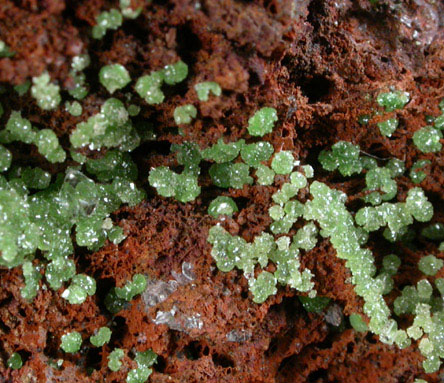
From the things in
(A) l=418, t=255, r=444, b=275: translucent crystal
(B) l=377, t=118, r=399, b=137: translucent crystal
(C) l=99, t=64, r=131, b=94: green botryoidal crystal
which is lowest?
(A) l=418, t=255, r=444, b=275: translucent crystal

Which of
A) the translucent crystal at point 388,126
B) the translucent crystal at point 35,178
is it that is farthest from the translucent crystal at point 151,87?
the translucent crystal at point 388,126

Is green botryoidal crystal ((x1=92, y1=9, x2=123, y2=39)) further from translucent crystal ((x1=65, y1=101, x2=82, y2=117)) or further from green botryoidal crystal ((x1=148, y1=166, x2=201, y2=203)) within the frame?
green botryoidal crystal ((x1=148, y1=166, x2=201, y2=203))

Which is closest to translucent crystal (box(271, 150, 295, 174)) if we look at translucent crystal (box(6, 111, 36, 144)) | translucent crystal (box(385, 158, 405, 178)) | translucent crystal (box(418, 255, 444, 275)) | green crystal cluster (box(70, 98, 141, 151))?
translucent crystal (box(385, 158, 405, 178))

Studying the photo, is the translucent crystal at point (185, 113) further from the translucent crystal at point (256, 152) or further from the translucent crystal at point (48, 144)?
the translucent crystal at point (48, 144)

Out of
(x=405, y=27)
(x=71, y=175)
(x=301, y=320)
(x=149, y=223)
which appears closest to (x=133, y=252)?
(x=149, y=223)

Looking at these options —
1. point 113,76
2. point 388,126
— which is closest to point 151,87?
point 113,76
